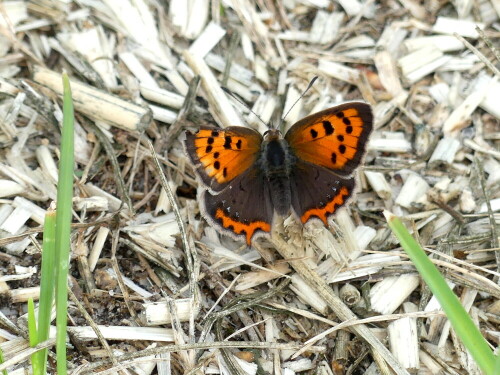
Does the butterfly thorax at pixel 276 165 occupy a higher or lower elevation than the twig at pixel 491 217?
higher

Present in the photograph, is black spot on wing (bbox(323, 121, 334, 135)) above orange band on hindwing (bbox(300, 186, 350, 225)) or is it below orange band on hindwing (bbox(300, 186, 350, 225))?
above

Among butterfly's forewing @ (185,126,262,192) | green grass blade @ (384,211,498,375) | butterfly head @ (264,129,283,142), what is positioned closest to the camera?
green grass blade @ (384,211,498,375)

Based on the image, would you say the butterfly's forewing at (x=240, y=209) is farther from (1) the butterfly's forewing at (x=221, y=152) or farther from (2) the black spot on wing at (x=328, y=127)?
(2) the black spot on wing at (x=328, y=127)

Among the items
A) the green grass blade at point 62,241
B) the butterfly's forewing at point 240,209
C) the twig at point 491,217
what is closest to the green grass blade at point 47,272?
the green grass blade at point 62,241

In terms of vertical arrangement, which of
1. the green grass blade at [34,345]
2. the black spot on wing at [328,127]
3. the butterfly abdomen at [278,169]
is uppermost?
the black spot on wing at [328,127]

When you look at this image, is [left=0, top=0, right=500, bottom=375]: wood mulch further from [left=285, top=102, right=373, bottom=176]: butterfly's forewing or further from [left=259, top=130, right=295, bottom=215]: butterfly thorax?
[left=285, top=102, right=373, bottom=176]: butterfly's forewing

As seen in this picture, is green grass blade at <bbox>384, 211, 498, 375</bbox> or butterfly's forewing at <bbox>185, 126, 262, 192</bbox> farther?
butterfly's forewing at <bbox>185, 126, 262, 192</bbox>

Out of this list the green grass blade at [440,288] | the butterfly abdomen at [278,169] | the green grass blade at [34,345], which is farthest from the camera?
the butterfly abdomen at [278,169]

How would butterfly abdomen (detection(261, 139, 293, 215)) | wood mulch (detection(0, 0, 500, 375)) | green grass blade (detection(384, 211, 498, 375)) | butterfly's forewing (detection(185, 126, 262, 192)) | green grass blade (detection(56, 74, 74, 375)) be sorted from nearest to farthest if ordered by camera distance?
1. green grass blade (detection(384, 211, 498, 375))
2. green grass blade (detection(56, 74, 74, 375))
3. wood mulch (detection(0, 0, 500, 375))
4. butterfly's forewing (detection(185, 126, 262, 192))
5. butterfly abdomen (detection(261, 139, 293, 215))

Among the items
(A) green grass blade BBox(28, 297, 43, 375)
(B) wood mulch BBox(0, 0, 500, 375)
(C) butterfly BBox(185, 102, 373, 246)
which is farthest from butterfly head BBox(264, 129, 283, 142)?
(A) green grass blade BBox(28, 297, 43, 375)

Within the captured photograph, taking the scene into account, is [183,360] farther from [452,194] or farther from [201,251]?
[452,194]
